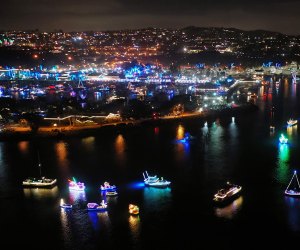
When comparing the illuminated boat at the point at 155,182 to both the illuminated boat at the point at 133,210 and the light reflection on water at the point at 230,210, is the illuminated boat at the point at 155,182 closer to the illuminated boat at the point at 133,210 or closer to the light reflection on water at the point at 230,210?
the illuminated boat at the point at 133,210

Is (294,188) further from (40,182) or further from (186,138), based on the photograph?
(40,182)

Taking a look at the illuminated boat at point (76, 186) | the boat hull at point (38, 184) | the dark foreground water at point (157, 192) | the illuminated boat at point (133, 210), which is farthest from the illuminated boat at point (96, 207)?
the boat hull at point (38, 184)

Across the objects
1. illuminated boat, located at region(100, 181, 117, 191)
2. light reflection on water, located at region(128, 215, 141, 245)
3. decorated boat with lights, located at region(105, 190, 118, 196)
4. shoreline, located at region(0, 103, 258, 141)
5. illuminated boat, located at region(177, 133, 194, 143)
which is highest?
shoreline, located at region(0, 103, 258, 141)

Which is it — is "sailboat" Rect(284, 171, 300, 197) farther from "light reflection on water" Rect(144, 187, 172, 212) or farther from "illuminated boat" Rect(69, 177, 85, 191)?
"illuminated boat" Rect(69, 177, 85, 191)

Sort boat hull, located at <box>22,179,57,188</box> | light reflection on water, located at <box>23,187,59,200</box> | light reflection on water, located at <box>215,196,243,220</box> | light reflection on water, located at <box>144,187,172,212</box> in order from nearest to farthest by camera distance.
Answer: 1. light reflection on water, located at <box>215,196,243,220</box>
2. light reflection on water, located at <box>144,187,172,212</box>
3. light reflection on water, located at <box>23,187,59,200</box>
4. boat hull, located at <box>22,179,57,188</box>

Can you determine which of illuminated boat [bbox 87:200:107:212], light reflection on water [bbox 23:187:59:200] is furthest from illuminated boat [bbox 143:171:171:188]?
light reflection on water [bbox 23:187:59:200]

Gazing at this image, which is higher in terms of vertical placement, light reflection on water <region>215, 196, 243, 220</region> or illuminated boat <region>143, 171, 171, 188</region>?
illuminated boat <region>143, 171, 171, 188</region>

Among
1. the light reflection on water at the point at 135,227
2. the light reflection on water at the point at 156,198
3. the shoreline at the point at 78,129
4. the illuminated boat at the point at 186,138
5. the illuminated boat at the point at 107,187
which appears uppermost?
the shoreline at the point at 78,129
